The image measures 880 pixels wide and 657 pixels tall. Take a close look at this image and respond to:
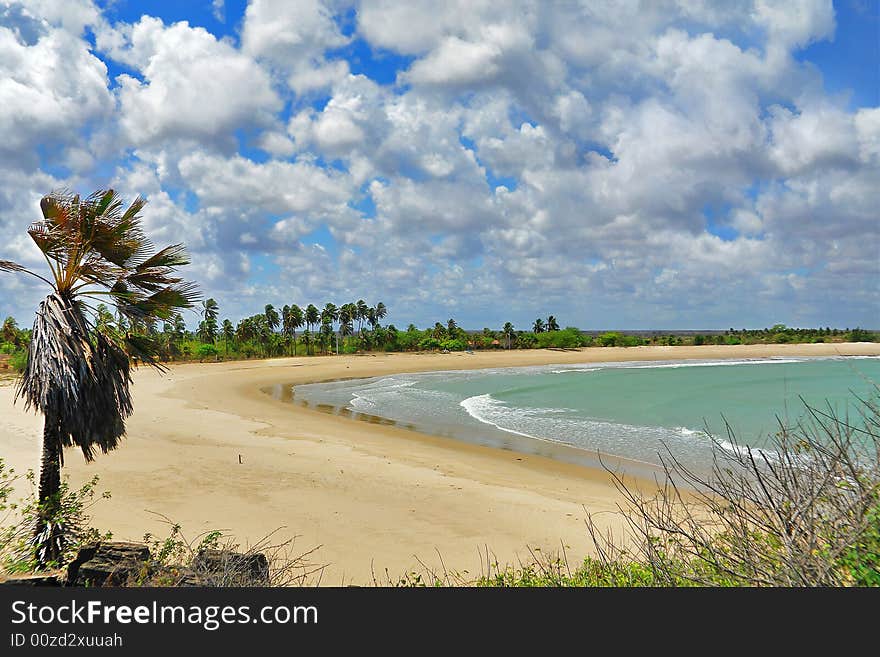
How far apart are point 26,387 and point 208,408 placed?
2252 cm

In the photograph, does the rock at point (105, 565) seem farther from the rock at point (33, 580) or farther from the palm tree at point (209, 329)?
the palm tree at point (209, 329)

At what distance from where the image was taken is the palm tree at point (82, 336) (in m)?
6.50

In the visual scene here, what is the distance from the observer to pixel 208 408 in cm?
2772

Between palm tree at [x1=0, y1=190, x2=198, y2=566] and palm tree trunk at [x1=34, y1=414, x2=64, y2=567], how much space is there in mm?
10

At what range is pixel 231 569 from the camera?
5250 mm

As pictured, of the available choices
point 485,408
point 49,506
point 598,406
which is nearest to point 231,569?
point 49,506

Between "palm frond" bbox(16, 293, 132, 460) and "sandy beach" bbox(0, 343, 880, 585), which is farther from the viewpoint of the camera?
"sandy beach" bbox(0, 343, 880, 585)

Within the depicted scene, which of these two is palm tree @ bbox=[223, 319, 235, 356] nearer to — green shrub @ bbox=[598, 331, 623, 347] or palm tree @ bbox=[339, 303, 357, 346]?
palm tree @ bbox=[339, 303, 357, 346]

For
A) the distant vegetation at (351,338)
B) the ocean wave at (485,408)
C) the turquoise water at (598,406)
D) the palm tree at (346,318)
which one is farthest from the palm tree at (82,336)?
the palm tree at (346,318)

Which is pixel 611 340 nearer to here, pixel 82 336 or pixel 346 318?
pixel 346 318

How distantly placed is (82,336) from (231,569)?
12.3ft

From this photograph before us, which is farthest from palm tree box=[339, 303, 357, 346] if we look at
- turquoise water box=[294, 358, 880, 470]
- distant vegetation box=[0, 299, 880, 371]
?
turquoise water box=[294, 358, 880, 470]

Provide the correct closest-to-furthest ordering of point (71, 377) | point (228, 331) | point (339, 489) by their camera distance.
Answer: point (71, 377) < point (339, 489) < point (228, 331)

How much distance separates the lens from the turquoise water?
20078 mm
